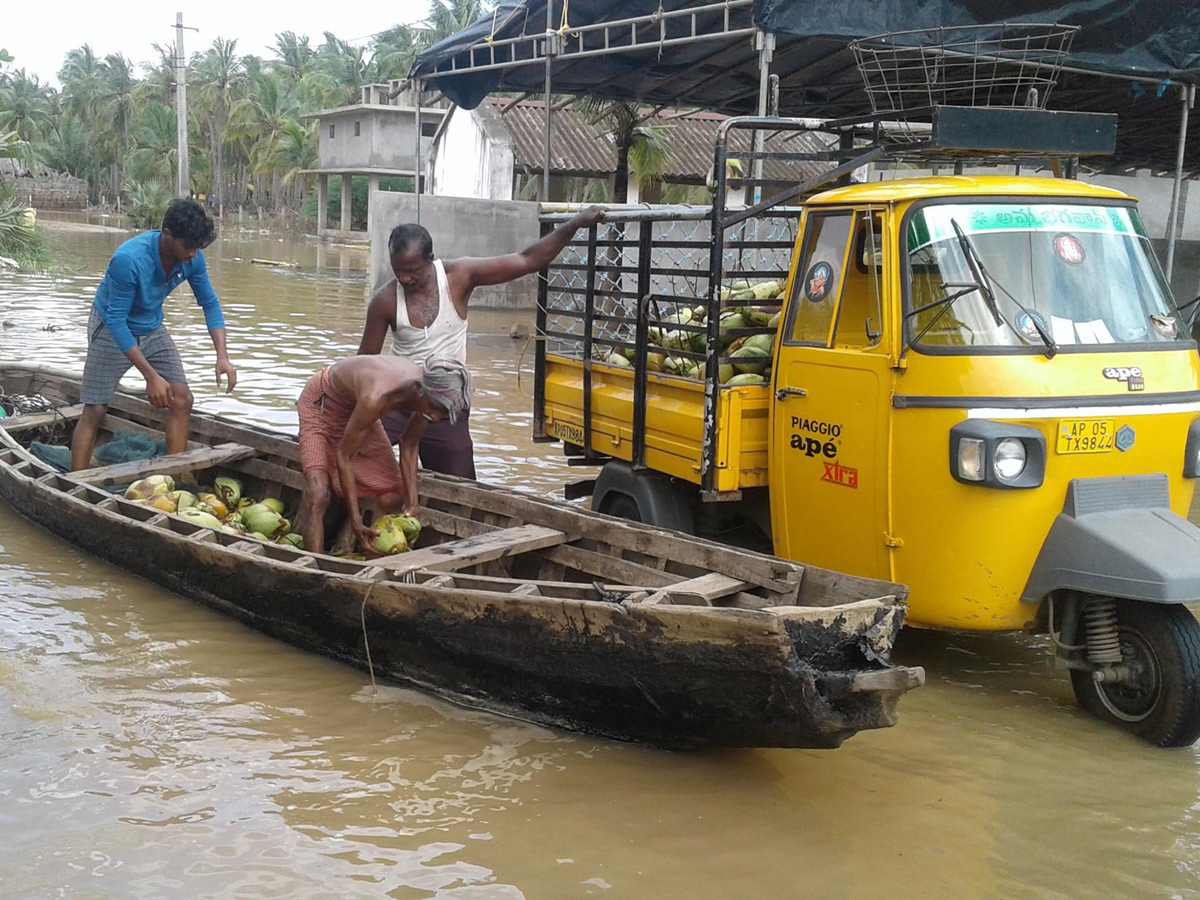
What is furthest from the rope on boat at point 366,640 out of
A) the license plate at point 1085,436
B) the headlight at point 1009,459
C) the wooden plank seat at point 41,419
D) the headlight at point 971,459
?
the wooden plank seat at point 41,419

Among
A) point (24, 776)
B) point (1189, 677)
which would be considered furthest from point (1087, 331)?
point (24, 776)

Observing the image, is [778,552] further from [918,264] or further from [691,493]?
[918,264]

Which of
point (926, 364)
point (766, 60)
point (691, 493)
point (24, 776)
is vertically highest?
point (766, 60)

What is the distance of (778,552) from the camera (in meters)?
5.47

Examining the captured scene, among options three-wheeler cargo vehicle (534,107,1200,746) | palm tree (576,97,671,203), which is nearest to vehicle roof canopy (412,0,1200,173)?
three-wheeler cargo vehicle (534,107,1200,746)

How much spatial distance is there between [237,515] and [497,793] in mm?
3117

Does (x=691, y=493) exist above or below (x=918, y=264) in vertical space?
below

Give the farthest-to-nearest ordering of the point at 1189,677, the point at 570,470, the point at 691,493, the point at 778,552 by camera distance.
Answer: the point at 570,470 < the point at 691,493 < the point at 778,552 < the point at 1189,677

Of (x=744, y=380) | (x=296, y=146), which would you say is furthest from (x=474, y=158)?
(x=296, y=146)

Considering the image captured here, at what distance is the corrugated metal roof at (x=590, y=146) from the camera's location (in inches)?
941

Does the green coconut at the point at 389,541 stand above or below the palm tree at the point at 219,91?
below

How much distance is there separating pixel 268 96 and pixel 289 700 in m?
56.2

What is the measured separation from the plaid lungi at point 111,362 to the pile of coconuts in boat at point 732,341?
3.31 meters

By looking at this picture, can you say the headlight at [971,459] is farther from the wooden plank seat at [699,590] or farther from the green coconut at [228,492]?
the green coconut at [228,492]
